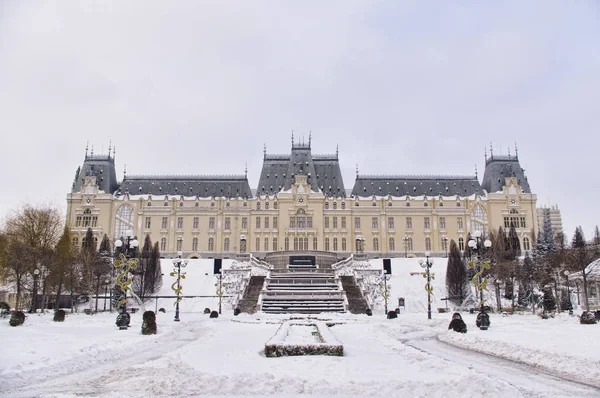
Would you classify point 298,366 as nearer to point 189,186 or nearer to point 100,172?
point 189,186

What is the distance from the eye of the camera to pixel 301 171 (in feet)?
263

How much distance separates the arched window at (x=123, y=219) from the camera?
76938 mm

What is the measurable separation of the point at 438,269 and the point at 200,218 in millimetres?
36551

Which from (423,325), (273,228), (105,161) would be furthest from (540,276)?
(105,161)

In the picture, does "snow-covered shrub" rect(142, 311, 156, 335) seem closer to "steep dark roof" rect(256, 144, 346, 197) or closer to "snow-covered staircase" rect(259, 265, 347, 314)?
"snow-covered staircase" rect(259, 265, 347, 314)

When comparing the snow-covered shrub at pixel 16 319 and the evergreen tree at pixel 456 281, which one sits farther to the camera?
the evergreen tree at pixel 456 281

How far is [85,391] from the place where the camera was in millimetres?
10117

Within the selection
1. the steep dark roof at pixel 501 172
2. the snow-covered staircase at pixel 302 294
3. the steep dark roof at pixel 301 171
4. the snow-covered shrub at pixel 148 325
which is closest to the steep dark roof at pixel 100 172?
the steep dark roof at pixel 301 171

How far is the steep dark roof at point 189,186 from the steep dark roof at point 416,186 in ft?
58.4

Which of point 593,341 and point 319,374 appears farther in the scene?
point 593,341

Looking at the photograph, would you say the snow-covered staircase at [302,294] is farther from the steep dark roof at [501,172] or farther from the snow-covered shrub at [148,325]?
the steep dark roof at [501,172]

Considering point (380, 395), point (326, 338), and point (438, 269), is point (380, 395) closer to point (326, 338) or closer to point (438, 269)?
point (326, 338)

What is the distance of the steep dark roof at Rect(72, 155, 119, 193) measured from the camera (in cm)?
7969

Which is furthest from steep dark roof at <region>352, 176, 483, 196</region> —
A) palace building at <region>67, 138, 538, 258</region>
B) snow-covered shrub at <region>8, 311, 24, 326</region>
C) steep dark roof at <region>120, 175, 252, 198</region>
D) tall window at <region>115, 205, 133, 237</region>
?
snow-covered shrub at <region>8, 311, 24, 326</region>
